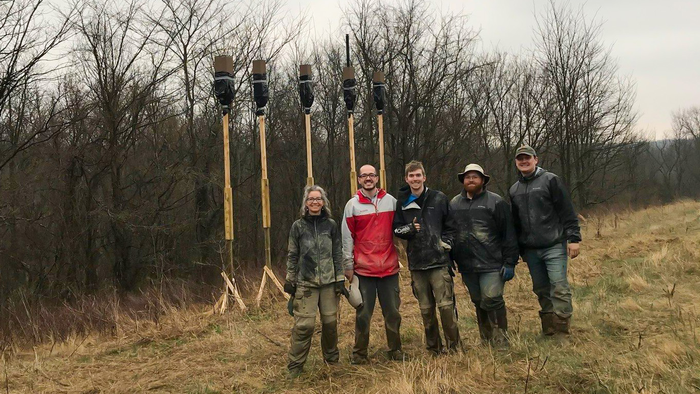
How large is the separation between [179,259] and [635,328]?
1556 centimetres

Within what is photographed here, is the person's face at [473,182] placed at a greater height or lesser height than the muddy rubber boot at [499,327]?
greater

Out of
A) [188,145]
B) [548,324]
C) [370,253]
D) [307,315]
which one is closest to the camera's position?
[307,315]

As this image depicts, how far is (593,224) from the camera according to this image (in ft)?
52.8

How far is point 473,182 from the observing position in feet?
15.4

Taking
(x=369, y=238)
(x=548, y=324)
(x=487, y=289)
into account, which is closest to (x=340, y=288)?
(x=369, y=238)

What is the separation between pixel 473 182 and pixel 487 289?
0.97m

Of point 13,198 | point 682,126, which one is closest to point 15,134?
point 13,198

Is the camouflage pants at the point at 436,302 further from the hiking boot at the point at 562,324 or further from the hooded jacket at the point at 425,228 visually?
the hiking boot at the point at 562,324

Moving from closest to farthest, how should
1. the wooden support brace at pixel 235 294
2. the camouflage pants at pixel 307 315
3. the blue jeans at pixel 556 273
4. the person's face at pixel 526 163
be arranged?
the camouflage pants at pixel 307 315
the blue jeans at pixel 556 273
the person's face at pixel 526 163
the wooden support brace at pixel 235 294

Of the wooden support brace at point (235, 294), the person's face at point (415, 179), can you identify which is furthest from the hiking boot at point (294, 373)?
the wooden support brace at point (235, 294)

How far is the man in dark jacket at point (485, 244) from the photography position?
461 cm

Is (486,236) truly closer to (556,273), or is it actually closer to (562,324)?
(556,273)

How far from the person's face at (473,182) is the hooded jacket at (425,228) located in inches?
10.1

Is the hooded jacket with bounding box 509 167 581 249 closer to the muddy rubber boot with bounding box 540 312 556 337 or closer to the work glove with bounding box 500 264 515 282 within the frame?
the work glove with bounding box 500 264 515 282
